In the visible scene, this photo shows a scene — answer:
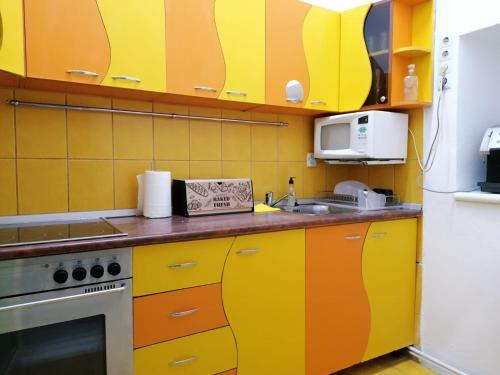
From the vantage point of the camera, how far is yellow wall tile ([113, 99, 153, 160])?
1801 mm

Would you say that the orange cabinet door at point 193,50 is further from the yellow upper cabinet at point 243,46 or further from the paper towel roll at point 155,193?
the paper towel roll at point 155,193

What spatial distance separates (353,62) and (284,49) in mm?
455

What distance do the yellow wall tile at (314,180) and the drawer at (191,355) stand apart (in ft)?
3.99

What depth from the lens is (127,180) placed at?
183 cm

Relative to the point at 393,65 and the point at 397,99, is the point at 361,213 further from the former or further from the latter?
the point at 393,65

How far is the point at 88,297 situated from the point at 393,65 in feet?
6.09

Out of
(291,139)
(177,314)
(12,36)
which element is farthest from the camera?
(291,139)

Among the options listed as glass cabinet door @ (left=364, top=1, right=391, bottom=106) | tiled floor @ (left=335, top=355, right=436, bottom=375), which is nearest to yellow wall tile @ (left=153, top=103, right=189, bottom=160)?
glass cabinet door @ (left=364, top=1, right=391, bottom=106)

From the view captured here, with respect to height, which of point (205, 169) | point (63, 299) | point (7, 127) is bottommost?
point (63, 299)

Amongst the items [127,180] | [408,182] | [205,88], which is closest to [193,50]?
[205,88]

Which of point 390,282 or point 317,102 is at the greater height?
point 317,102

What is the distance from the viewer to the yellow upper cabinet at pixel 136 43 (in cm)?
152

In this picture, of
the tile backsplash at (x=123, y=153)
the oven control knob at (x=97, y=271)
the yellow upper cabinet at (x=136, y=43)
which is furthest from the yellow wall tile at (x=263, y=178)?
the oven control knob at (x=97, y=271)

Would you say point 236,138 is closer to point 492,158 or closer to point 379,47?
point 379,47
